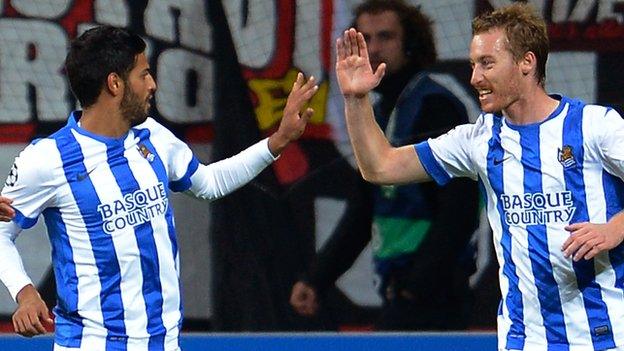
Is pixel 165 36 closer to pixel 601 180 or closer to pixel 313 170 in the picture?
pixel 313 170

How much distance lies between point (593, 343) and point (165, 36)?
7.06ft

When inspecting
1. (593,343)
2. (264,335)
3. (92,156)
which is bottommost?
(264,335)

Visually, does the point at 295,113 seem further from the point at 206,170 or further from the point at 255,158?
the point at 206,170

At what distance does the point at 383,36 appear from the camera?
586 centimetres

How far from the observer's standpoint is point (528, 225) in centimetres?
443

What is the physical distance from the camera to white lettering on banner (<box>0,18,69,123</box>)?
5887mm

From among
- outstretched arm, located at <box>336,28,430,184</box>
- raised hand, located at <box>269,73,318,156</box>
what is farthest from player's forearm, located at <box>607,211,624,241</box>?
raised hand, located at <box>269,73,318,156</box>

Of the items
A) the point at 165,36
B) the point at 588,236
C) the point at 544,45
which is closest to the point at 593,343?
the point at 588,236

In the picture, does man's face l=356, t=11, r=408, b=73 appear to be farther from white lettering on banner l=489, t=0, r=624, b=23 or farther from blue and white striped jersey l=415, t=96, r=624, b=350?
blue and white striped jersey l=415, t=96, r=624, b=350

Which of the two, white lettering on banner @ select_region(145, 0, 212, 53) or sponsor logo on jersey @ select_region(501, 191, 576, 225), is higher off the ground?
white lettering on banner @ select_region(145, 0, 212, 53)

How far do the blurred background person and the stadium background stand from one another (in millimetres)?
52

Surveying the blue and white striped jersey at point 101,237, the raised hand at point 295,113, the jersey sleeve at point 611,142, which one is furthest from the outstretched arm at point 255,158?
the jersey sleeve at point 611,142

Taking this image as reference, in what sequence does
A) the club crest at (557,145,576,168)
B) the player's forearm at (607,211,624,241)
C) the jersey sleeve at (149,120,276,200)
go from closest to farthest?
the player's forearm at (607,211,624,241), the club crest at (557,145,576,168), the jersey sleeve at (149,120,276,200)

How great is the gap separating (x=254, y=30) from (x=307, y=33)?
193 millimetres
